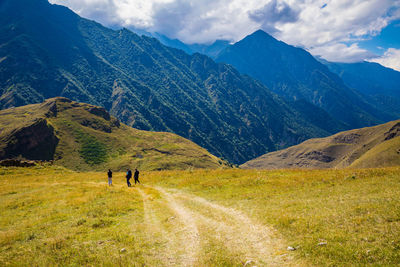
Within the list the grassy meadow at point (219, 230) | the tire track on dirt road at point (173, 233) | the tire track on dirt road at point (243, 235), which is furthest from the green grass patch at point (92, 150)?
the tire track on dirt road at point (243, 235)

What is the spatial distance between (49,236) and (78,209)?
21.7 feet

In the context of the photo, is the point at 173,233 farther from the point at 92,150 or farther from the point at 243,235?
the point at 92,150

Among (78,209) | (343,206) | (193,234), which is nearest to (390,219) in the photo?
(343,206)

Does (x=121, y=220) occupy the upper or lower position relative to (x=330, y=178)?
lower

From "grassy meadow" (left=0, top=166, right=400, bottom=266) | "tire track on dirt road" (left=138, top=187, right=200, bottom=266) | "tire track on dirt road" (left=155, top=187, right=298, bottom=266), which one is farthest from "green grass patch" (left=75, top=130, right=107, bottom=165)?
"tire track on dirt road" (left=155, top=187, right=298, bottom=266)

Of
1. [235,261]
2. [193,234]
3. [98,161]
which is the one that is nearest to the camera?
[235,261]

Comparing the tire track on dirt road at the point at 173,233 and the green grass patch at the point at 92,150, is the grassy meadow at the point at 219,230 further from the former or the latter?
the green grass patch at the point at 92,150

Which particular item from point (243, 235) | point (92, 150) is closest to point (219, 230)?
point (243, 235)

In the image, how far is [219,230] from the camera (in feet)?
42.2

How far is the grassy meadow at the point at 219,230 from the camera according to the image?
30.0ft

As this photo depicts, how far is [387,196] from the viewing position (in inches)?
552

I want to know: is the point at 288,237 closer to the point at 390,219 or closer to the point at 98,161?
the point at 390,219

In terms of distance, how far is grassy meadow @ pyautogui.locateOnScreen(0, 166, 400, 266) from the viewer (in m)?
9.15

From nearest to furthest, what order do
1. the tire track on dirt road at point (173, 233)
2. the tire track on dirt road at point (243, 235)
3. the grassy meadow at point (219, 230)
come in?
the grassy meadow at point (219, 230) < the tire track on dirt road at point (243, 235) < the tire track on dirt road at point (173, 233)
